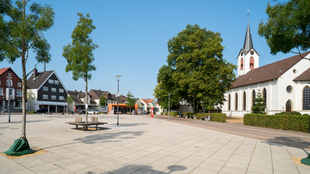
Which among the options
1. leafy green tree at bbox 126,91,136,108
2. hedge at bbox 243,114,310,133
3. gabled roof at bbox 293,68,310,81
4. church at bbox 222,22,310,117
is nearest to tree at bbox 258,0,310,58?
hedge at bbox 243,114,310,133

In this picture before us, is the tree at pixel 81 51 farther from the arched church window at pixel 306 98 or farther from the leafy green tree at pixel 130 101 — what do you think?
the leafy green tree at pixel 130 101

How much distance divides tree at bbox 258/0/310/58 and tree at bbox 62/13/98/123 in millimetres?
11325

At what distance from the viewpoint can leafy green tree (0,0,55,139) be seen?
7.77m

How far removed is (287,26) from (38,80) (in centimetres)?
7297

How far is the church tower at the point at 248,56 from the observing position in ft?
217

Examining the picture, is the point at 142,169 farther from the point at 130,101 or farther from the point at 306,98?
the point at 130,101

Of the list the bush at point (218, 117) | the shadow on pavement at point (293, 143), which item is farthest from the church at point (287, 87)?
the shadow on pavement at point (293, 143)

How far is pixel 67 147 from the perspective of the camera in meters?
8.76

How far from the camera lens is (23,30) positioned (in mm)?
7730

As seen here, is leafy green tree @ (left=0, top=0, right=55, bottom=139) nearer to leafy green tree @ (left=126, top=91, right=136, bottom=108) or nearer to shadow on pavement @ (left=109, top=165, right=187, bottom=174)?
shadow on pavement @ (left=109, top=165, right=187, bottom=174)

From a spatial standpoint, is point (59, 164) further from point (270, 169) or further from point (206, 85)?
point (206, 85)

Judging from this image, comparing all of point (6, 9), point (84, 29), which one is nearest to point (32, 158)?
point (6, 9)

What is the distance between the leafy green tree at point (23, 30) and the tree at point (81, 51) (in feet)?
18.8

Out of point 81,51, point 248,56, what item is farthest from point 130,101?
point 81,51
